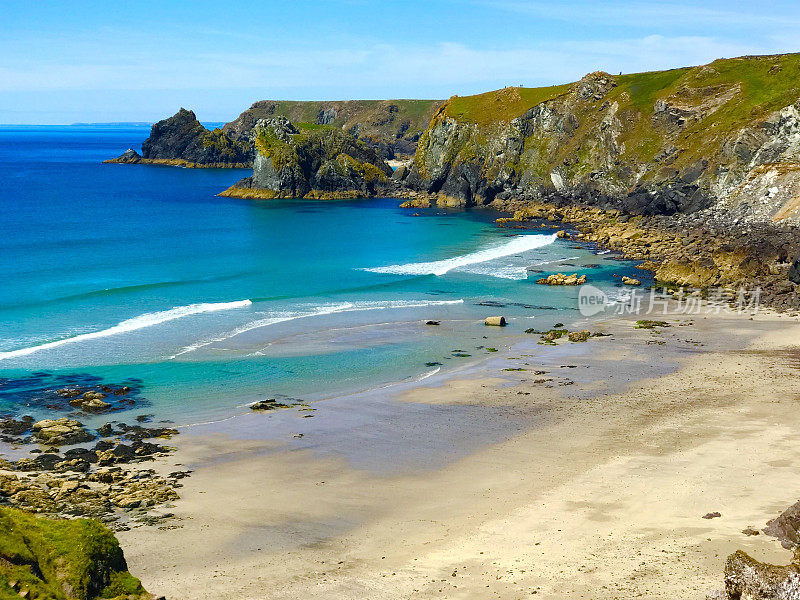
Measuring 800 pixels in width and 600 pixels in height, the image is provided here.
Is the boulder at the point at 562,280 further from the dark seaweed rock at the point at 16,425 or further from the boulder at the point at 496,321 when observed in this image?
the dark seaweed rock at the point at 16,425

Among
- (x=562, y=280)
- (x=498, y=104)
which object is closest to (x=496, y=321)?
(x=562, y=280)

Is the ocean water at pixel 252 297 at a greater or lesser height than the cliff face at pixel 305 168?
lesser

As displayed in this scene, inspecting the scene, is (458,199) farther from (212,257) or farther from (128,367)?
(128,367)

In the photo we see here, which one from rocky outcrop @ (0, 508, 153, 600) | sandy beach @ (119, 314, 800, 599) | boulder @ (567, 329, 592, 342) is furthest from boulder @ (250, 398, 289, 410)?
rocky outcrop @ (0, 508, 153, 600)

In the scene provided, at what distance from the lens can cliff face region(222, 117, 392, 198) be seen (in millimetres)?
143375

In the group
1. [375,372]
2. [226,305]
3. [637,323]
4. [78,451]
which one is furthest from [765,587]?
[226,305]

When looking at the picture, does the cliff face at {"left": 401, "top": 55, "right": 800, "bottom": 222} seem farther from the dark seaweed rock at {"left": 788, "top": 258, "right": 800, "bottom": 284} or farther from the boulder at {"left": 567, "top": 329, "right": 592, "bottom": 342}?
the boulder at {"left": 567, "top": 329, "right": 592, "bottom": 342}

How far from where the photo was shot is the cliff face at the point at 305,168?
143m

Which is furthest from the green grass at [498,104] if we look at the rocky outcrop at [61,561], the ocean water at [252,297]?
the rocky outcrop at [61,561]

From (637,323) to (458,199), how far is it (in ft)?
259

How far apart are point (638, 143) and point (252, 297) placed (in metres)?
76.7

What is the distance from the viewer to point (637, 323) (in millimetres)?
56062

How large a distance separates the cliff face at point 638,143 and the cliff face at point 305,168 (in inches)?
409

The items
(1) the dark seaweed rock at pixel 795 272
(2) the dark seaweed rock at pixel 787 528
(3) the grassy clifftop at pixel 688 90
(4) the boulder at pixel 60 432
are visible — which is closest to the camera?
(2) the dark seaweed rock at pixel 787 528
